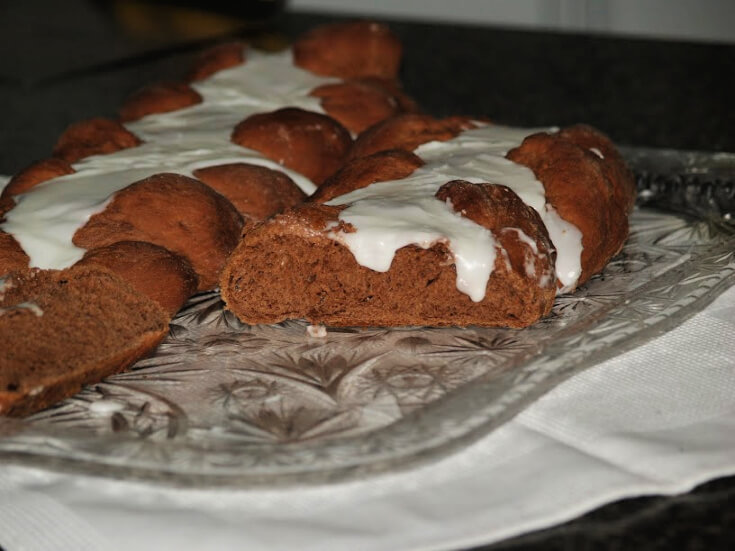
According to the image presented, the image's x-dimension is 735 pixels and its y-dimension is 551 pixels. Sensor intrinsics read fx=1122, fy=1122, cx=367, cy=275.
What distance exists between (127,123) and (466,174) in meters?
0.99

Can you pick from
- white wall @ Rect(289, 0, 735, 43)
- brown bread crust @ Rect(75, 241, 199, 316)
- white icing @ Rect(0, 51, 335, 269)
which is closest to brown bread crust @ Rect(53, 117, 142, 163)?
white icing @ Rect(0, 51, 335, 269)

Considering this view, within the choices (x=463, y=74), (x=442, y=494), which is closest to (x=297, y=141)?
(x=442, y=494)

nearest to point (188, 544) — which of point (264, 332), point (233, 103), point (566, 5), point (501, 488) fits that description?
point (501, 488)

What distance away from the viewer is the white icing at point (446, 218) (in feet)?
6.88

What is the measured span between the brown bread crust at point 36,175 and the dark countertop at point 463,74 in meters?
0.80

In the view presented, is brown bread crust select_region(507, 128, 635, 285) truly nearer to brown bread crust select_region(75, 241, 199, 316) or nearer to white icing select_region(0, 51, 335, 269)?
white icing select_region(0, 51, 335, 269)

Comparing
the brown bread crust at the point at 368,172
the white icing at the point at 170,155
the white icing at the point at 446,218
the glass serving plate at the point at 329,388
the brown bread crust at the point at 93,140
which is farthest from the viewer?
the brown bread crust at the point at 93,140

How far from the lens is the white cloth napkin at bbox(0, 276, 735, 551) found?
5.12 feet

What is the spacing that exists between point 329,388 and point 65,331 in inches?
19.0

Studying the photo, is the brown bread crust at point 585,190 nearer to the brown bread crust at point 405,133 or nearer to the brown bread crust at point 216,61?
the brown bread crust at point 405,133

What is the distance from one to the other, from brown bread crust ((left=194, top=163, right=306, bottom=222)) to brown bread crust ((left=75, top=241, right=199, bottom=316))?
0.24 meters

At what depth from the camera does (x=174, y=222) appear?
2.28 meters

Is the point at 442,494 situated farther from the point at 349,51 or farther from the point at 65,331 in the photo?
the point at 349,51

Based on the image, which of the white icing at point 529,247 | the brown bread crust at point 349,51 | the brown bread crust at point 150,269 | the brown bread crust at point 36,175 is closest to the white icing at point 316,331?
the brown bread crust at point 150,269
